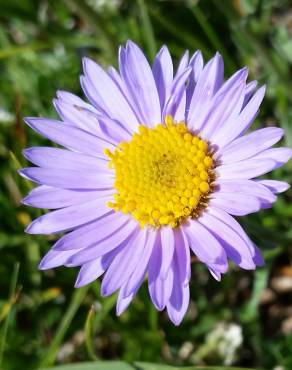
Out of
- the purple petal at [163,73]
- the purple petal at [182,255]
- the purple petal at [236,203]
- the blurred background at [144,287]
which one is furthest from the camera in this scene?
the blurred background at [144,287]

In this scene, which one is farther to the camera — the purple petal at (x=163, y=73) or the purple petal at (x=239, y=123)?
the purple petal at (x=163, y=73)

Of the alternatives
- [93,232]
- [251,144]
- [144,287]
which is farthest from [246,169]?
[144,287]

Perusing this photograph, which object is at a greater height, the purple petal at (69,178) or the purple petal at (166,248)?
the purple petal at (69,178)

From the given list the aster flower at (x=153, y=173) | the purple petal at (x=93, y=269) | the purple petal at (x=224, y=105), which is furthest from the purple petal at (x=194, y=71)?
the purple petal at (x=93, y=269)

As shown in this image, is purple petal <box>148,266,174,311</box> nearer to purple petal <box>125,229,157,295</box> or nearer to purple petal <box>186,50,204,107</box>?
purple petal <box>125,229,157,295</box>

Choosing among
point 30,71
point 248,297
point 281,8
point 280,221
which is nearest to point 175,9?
point 281,8

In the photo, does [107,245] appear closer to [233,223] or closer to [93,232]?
[93,232]

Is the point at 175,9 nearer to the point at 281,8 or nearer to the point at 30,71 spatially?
the point at 281,8

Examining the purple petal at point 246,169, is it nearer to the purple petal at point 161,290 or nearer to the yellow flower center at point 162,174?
the yellow flower center at point 162,174
